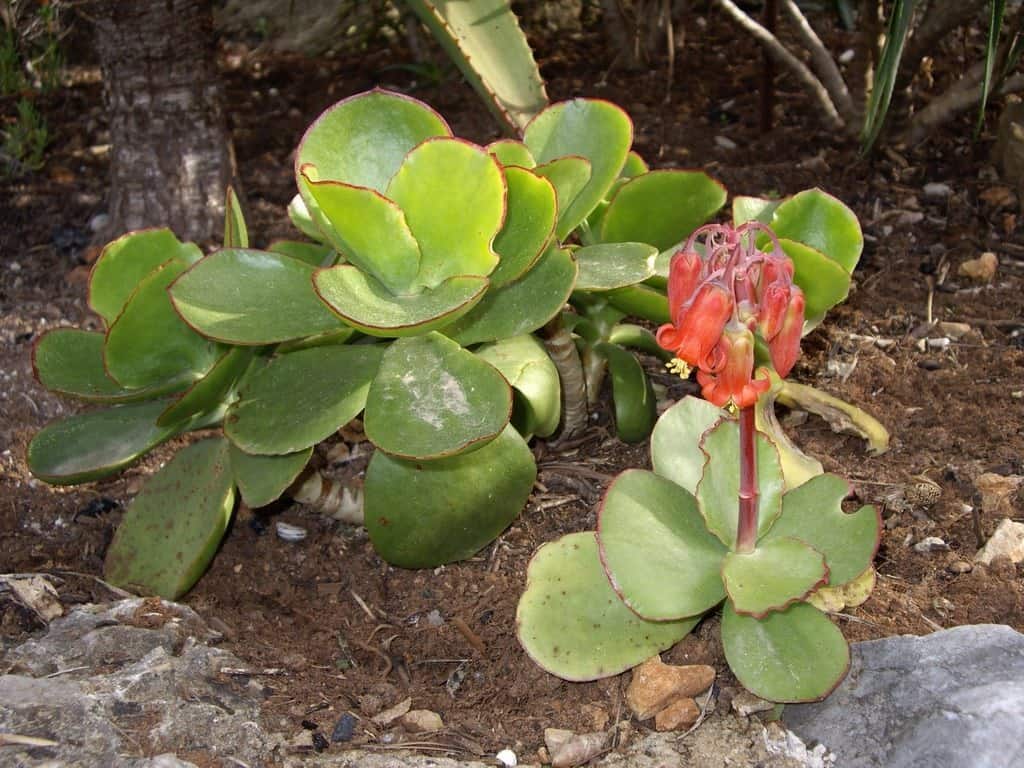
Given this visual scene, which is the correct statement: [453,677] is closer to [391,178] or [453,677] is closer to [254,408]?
[254,408]

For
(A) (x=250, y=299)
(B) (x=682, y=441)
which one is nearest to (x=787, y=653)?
(B) (x=682, y=441)

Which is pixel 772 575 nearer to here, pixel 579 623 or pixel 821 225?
pixel 579 623

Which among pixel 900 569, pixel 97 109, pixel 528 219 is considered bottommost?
pixel 900 569

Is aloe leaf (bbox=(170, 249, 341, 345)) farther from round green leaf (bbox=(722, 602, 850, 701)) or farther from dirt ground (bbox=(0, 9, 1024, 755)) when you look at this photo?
round green leaf (bbox=(722, 602, 850, 701))

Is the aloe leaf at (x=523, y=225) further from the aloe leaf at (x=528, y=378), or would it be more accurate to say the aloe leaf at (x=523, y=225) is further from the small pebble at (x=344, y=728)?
the small pebble at (x=344, y=728)

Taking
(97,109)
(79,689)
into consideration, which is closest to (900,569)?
(79,689)

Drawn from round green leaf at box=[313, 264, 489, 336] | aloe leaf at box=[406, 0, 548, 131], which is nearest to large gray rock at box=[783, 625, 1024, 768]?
round green leaf at box=[313, 264, 489, 336]

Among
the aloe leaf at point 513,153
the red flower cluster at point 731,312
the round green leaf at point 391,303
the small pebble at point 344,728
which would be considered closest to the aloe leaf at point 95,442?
the round green leaf at point 391,303
